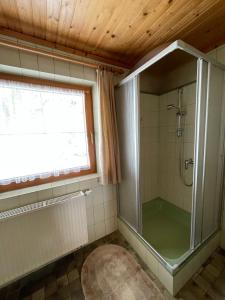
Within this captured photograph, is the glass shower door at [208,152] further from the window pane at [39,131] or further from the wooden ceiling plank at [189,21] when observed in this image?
the window pane at [39,131]

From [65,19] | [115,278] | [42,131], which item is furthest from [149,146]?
[65,19]

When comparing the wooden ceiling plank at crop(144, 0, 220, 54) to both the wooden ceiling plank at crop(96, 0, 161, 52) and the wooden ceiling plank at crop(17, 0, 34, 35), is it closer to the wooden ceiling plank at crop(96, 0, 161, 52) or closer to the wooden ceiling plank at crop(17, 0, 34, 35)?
the wooden ceiling plank at crop(96, 0, 161, 52)

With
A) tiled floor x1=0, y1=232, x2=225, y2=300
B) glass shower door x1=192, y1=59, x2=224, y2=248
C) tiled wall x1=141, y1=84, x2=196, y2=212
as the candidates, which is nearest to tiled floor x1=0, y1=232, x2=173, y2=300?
tiled floor x1=0, y1=232, x2=225, y2=300

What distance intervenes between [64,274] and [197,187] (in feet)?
5.17

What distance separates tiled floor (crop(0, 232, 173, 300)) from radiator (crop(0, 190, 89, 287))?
120 millimetres

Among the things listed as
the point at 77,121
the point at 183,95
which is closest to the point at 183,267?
the point at 77,121

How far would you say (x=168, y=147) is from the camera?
2.23 metres

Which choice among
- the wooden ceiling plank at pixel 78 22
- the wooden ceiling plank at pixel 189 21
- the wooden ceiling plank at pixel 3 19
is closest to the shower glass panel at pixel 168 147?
the wooden ceiling plank at pixel 189 21

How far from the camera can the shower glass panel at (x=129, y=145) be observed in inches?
56.1

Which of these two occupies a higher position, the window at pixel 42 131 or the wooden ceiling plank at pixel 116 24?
the wooden ceiling plank at pixel 116 24

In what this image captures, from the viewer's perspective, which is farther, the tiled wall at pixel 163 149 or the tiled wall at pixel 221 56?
the tiled wall at pixel 163 149

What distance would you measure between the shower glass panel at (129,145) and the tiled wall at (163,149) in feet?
1.59

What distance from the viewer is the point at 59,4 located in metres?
0.98

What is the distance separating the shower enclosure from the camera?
121cm
